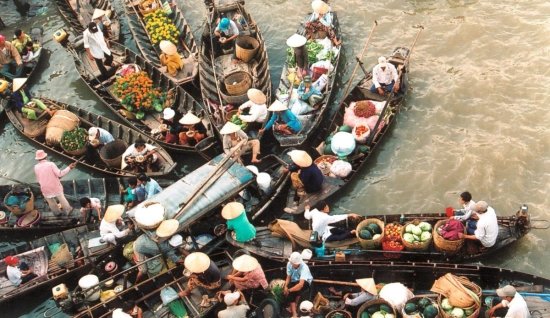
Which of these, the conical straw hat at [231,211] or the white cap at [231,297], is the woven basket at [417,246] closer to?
the conical straw hat at [231,211]

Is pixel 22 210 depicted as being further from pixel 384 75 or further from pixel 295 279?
pixel 384 75

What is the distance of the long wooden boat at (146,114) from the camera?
46.5ft

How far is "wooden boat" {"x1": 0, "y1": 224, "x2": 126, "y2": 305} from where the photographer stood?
1169 cm

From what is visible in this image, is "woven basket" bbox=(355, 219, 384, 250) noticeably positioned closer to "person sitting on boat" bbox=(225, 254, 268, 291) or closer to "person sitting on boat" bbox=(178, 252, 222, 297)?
"person sitting on boat" bbox=(225, 254, 268, 291)

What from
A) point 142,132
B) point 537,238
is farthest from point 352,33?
point 537,238

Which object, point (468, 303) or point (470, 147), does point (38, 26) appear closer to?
point (470, 147)

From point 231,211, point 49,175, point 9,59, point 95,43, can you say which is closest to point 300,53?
point 231,211

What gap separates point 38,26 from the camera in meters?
21.0

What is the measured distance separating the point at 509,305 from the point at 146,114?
11.4 metres

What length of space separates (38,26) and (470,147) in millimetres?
17786

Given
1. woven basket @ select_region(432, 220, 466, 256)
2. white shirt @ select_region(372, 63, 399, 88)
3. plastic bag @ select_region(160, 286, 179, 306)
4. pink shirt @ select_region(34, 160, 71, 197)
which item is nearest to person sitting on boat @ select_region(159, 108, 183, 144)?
pink shirt @ select_region(34, 160, 71, 197)

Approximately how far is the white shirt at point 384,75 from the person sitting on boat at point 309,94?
1673mm

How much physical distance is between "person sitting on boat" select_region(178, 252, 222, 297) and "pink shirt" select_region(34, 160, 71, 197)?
4456mm

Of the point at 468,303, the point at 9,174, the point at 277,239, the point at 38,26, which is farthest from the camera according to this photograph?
the point at 38,26
